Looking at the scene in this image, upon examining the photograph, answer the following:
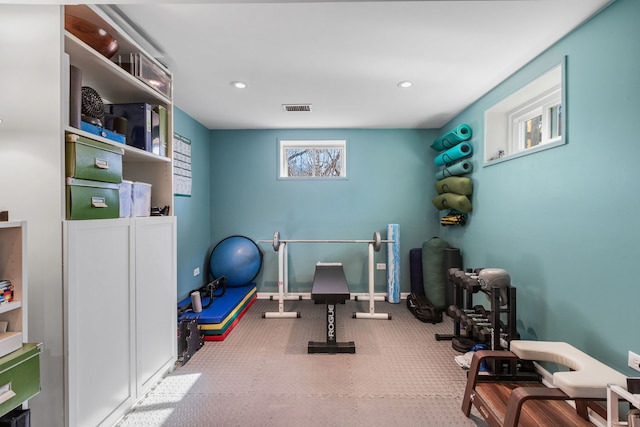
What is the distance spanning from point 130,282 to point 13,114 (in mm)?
1100

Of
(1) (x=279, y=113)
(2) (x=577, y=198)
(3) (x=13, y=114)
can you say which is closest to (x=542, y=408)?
(2) (x=577, y=198)

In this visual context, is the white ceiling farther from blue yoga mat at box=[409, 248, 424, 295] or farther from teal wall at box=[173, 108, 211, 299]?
blue yoga mat at box=[409, 248, 424, 295]

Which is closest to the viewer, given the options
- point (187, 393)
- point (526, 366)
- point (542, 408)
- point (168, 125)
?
point (542, 408)

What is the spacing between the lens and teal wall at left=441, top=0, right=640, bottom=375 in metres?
1.59

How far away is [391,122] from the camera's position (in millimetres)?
4105

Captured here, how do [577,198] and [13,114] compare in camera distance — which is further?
[577,198]

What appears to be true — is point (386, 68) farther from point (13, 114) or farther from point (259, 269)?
point (259, 269)

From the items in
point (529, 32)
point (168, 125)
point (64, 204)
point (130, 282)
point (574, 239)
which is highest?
point (529, 32)

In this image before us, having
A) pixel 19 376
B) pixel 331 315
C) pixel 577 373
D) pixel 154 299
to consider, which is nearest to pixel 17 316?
pixel 19 376

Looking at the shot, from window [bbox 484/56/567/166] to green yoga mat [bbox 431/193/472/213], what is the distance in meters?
0.53

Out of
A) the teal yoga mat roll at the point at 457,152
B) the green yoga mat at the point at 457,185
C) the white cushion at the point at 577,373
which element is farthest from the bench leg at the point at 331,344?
the teal yoga mat roll at the point at 457,152

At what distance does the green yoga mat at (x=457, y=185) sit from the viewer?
11.1ft

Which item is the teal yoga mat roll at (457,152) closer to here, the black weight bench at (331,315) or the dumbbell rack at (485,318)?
the dumbbell rack at (485,318)

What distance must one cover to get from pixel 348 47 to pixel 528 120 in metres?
2.04
